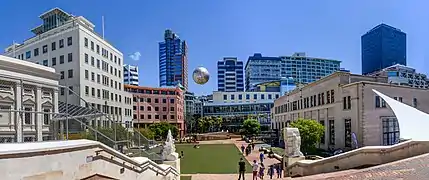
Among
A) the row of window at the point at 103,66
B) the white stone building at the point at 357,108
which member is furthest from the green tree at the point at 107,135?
the row of window at the point at 103,66

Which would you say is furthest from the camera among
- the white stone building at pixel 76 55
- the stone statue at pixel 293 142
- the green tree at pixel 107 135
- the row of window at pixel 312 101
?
the row of window at pixel 312 101

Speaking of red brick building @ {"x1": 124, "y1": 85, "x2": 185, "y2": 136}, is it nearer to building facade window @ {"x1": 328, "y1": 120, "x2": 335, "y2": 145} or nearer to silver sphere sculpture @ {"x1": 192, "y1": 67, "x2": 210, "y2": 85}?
silver sphere sculpture @ {"x1": 192, "y1": 67, "x2": 210, "y2": 85}

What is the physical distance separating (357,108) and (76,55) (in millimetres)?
35498

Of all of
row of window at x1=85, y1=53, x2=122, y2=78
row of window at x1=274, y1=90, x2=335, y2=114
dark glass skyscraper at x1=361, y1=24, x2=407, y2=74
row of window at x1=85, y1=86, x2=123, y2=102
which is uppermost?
dark glass skyscraper at x1=361, y1=24, x2=407, y2=74

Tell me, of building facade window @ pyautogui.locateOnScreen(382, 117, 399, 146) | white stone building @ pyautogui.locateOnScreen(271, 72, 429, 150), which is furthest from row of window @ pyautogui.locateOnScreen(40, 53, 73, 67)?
building facade window @ pyautogui.locateOnScreen(382, 117, 399, 146)

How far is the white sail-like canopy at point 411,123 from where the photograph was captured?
49.0ft

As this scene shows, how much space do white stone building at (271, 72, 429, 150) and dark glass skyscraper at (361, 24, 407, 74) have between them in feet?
491

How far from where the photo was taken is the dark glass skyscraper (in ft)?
597

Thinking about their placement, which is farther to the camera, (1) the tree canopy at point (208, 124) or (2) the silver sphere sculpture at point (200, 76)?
(1) the tree canopy at point (208, 124)

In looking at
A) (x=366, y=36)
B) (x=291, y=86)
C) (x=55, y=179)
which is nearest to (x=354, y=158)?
(x=55, y=179)

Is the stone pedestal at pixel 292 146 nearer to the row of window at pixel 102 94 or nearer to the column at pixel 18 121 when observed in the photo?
the column at pixel 18 121

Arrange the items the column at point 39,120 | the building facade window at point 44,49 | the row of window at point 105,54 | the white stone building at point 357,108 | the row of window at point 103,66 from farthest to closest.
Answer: the row of window at point 103,66 < the building facade window at point 44,49 < the row of window at point 105,54 < the white stone building at point 357,108 < the column at point 39,120

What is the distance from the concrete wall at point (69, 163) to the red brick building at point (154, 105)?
80.1 m

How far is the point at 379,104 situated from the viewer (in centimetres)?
3859
